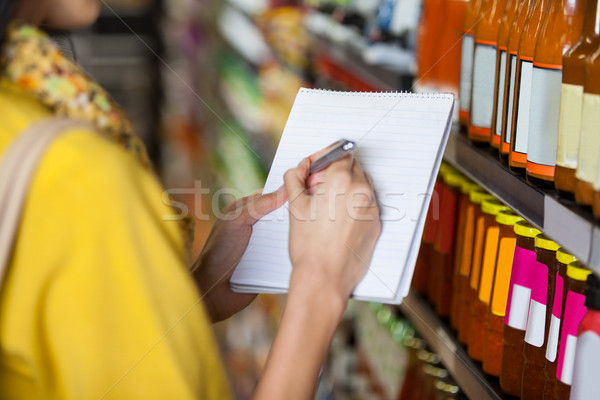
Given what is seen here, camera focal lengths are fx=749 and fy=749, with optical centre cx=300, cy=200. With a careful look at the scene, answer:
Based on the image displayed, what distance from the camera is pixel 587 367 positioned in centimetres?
86

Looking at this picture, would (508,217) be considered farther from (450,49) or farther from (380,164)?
(450,49)

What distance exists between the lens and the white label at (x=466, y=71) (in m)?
1.39

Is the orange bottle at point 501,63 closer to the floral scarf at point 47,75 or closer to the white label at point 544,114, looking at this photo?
the white label at point 544,114

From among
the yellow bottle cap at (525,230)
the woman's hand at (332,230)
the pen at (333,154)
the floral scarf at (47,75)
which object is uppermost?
the floral scarf at (47,75)

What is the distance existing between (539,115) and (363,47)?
4.23 feet

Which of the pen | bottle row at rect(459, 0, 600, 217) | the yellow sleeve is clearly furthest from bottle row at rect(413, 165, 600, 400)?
the yellow sleeve

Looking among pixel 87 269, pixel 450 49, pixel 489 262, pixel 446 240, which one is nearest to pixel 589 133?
pixel 489 262

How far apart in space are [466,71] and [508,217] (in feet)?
1.11

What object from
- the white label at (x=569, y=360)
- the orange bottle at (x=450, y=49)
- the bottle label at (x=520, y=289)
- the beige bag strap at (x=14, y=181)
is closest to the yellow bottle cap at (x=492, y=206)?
the bottle label at (x=520, y=289)

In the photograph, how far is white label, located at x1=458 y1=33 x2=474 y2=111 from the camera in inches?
54.6

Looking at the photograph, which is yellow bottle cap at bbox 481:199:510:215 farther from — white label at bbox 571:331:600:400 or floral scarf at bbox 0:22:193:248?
floral scarf at bbox 0:22:193:248

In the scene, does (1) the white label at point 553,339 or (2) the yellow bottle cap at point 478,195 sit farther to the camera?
(2) the yellow bottle cap at point 478,195

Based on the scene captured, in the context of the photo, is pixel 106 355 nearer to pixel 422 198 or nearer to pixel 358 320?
pixel 422 198

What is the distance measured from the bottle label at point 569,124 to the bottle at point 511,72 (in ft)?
0.67
